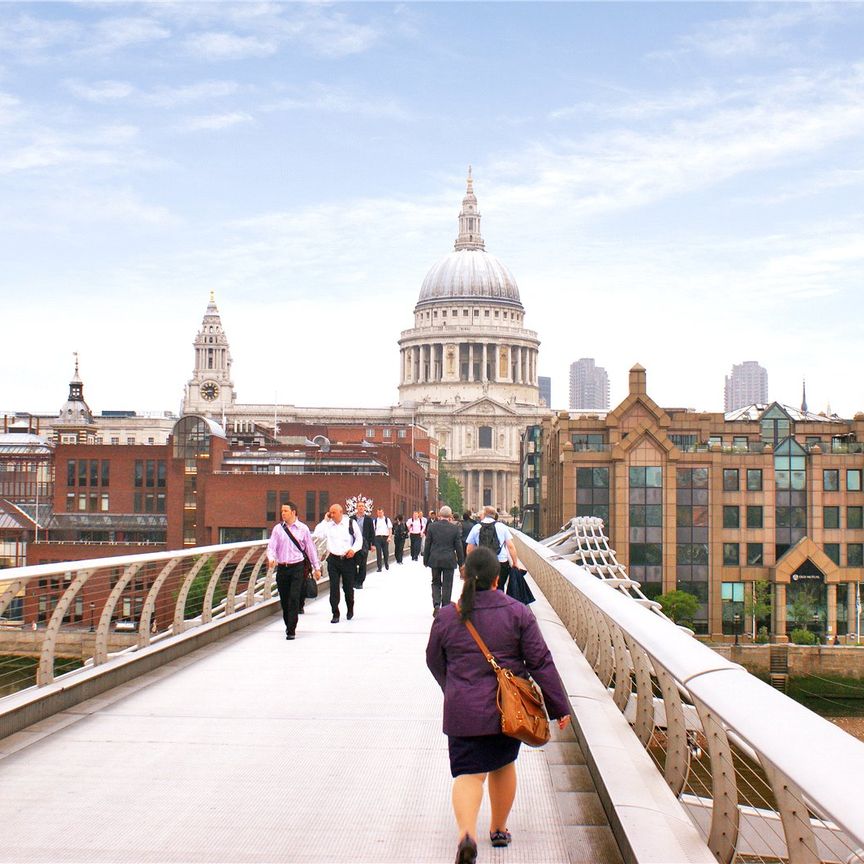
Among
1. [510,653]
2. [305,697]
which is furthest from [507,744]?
[305,697]

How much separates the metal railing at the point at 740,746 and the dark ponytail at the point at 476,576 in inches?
39.3

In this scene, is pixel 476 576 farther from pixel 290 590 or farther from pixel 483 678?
pixel 290 590

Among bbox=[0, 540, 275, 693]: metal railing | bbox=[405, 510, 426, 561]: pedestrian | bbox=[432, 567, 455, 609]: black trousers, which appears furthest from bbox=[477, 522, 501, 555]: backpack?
bbox=[405, 510, 426, 561]: pedestrian

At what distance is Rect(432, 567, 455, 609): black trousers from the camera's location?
749 inches

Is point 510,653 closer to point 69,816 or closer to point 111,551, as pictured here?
point 69,816

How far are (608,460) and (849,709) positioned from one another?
66.5 ft

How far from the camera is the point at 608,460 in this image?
69875 millimetres

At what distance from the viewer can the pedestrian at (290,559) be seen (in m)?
17.0

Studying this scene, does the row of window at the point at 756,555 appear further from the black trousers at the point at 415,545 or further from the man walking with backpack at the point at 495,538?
the man walking with backpack at the point at 495,538

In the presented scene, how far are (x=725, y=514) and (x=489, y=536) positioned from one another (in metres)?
56.0

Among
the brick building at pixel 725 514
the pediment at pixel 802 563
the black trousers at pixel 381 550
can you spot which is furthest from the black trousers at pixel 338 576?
the pediment at pixel 802 563

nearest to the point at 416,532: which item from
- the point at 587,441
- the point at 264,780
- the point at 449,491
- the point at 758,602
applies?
the point at 758,602

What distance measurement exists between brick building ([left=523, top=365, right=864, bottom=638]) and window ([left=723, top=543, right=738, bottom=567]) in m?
0.05

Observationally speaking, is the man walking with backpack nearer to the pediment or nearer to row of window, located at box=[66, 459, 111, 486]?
the pediment
